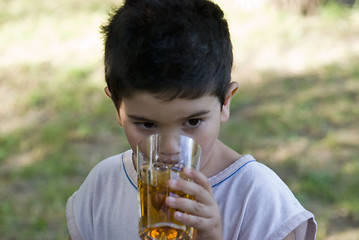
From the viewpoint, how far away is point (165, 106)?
196 cm

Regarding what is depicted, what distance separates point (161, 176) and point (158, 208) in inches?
4.1

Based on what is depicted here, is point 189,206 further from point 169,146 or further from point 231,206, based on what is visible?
point 231,206

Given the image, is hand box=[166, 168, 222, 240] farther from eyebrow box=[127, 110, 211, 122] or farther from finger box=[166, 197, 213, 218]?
eyebrow box=[127, 110, 211, 122]

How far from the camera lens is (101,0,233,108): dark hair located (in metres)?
1.95

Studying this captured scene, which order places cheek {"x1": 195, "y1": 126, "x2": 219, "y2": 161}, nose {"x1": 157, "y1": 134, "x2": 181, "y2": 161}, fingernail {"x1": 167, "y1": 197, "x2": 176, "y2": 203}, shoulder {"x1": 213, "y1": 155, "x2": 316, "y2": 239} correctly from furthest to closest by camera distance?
shoulder {"x1": 213, "y1": 155, "x2": 316, "y2": 239} < cheek {"x1": 195, "y1": 126, "x2": 219, "y2": 161} < nose {"x1": 157, "y1": 134, "x2": 181, "y2": 161} < fingernail {"x1": 167, "y1": 197, "x2": 176, "y2": 203}

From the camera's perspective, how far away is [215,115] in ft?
6.93

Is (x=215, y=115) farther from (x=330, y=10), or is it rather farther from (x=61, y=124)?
(x=330, y=10)

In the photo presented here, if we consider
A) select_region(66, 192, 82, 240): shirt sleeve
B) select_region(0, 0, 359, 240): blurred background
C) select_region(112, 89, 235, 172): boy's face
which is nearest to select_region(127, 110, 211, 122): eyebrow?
select_region(112, 89, 235, 172): boy's face

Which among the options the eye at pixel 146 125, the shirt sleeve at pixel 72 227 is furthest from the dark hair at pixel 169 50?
the shirt sleeve at pixel 72 227

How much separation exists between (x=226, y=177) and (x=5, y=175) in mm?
3385

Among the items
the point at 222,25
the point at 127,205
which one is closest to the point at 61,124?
the point at 127,205

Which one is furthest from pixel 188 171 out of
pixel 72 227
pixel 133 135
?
pixel 72 227

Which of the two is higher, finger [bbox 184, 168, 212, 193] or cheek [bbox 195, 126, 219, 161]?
cheek [bbox 195, 126, 219, 161]

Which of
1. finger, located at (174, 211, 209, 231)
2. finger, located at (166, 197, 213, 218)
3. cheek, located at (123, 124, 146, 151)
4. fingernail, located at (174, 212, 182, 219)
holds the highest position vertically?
cheek, located at (123, 124, 146, 151)
